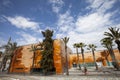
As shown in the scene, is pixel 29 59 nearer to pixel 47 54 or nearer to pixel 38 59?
pixel 38 59

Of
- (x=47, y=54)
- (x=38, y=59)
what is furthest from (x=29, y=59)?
(x=47, y=54)

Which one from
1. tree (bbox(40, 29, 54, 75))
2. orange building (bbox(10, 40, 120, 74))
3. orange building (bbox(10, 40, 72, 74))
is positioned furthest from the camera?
orange building (bbox(10, 40, 120, 74))

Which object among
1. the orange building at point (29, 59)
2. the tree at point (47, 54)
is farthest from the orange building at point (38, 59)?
the tree at point (47, 54)

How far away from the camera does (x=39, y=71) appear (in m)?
42.9

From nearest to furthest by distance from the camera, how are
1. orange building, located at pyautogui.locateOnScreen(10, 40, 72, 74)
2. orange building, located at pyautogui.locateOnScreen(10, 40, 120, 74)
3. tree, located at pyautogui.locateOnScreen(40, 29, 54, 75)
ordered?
1. tree, located at pyautogui.locateOnScreen(40, 29, 54, 75)
2. orange building, located at pyautogui.locateOnScreen(10, 40, 72, 74)
3. orange building, located at pyautogui.locateOnScreen(10, 40, 120, 74)

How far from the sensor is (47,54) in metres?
39.3

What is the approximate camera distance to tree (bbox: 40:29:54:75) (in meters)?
38.1

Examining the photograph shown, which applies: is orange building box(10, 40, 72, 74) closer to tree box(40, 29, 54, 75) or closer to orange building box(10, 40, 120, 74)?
orange building box(10, 40, 120, 74)

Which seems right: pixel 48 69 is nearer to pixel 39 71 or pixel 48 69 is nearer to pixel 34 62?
pixel 39 71

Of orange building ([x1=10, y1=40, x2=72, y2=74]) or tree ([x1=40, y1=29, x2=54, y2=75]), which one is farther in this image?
orange building ([x1=10, y1=40, x2=72, y2=74])

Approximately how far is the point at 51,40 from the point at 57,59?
8.49m

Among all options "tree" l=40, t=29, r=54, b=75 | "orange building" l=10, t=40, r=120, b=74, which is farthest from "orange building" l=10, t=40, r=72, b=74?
"tree" l=40, t=29, r=54, b=75

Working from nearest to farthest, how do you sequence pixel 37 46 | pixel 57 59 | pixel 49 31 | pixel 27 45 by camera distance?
pixel 57 59 < pixel 49 31 < pixel 37 46 < pixel 27 45

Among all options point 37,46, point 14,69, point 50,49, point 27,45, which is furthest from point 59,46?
point 14,69
